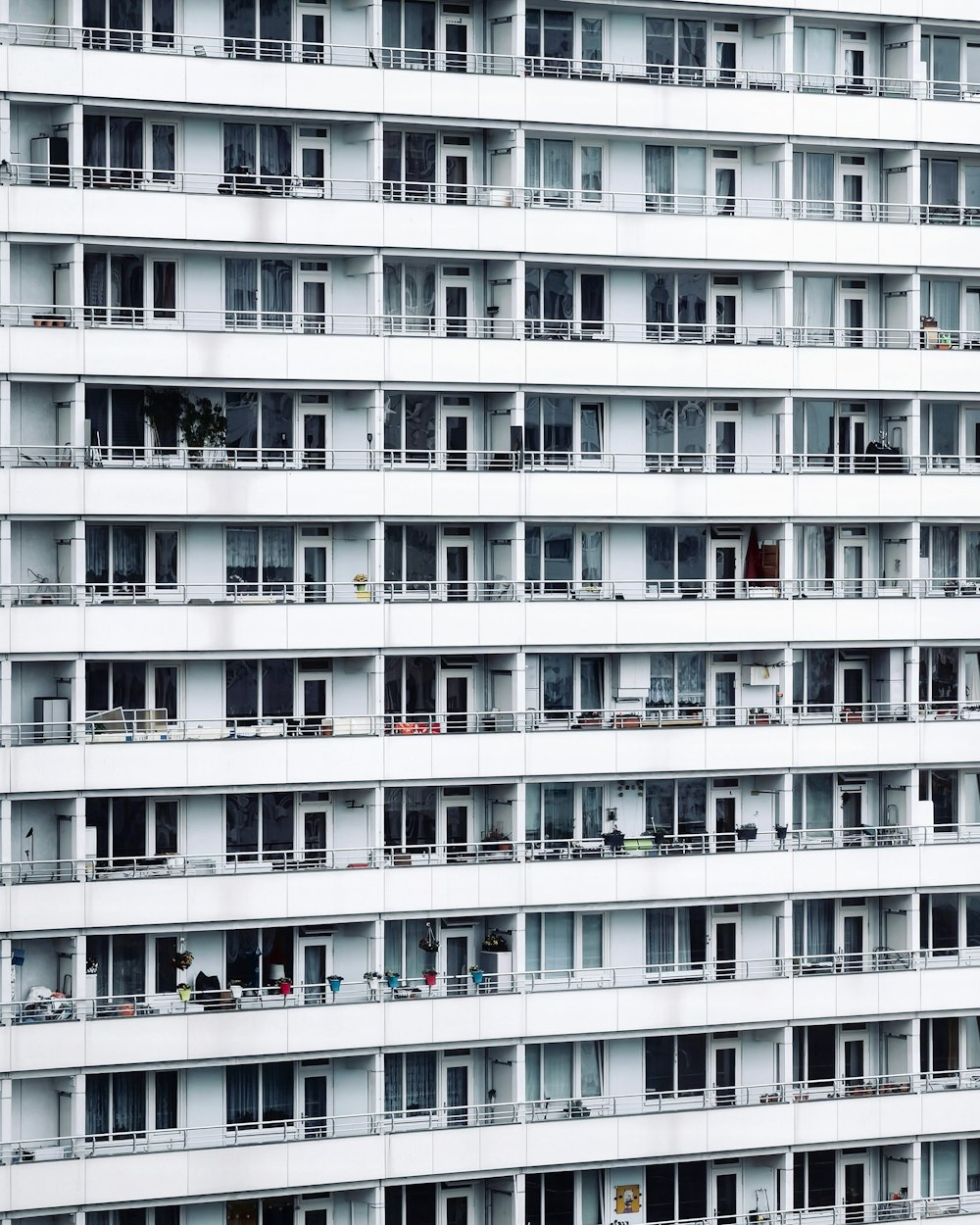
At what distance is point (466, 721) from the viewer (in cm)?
5978

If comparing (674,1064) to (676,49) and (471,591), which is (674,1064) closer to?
(471,591)

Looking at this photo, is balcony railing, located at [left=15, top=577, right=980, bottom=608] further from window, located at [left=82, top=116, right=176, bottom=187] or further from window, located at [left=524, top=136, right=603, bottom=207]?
window, located at [left=82, top=116, right=176, bottom=187]

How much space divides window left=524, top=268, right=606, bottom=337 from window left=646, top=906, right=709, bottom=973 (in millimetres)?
14439

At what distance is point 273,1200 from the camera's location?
58.2 metres

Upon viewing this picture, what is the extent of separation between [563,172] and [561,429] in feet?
20.6

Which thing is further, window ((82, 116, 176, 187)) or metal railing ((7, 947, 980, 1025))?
window ((82, 116, 176, 187))

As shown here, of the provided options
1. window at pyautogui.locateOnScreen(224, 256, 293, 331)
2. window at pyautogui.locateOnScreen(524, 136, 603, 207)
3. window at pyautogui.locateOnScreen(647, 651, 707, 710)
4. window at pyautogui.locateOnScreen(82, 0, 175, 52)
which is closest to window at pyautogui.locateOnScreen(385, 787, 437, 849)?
window at pyautogui.locateOnScreen(647, 651, 707, 710)

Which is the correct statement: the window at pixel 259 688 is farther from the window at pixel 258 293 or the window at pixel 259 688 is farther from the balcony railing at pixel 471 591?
the window at pixel 258 293

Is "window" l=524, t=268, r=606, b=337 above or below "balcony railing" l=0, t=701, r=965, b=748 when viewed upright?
above

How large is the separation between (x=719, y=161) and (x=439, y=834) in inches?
711

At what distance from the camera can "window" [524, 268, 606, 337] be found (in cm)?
6019

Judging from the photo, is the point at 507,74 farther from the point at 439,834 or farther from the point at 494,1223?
the point at 494,1223

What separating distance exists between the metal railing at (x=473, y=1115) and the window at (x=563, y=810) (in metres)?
6.46

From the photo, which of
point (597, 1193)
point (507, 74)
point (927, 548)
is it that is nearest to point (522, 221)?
point (507, 74)
